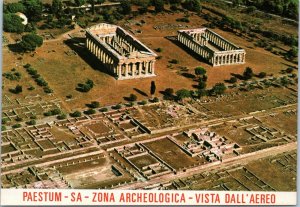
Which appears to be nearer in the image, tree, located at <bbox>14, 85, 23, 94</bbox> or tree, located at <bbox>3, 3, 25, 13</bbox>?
tree, located at <bbox>14, 85, 23, 94</bbox>

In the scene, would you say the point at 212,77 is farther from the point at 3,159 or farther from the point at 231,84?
the point at 3,159

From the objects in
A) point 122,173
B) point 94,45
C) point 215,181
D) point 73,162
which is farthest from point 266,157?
point 94,45

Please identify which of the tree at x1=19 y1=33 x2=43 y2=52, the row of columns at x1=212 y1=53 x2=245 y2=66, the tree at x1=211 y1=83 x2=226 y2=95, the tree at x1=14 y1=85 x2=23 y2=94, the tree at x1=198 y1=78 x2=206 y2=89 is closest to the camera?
the tree at x1=14 y1=85 x2=23 y2=94

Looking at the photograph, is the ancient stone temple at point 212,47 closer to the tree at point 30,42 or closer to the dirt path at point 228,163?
the tree at point 30,42

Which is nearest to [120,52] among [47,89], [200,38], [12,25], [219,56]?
[219,56]

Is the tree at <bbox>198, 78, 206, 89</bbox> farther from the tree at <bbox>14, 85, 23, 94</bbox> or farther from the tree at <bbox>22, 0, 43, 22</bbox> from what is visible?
the tree at <bbox>22, 0, 43, 22</bbox>

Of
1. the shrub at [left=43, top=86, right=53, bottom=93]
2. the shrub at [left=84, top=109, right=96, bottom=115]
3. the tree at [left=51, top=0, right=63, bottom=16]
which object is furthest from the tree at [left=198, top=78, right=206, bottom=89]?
the tree at [left=51, top=0, right=63, bottom=16]

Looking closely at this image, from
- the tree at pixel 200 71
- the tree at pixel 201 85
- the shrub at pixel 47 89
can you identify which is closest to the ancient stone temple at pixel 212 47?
the tree at pixel 200 71
